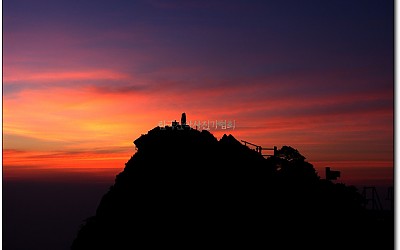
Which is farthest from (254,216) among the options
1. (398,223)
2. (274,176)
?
(398,223)

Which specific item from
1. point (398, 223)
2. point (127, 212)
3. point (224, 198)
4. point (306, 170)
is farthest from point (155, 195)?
point (398, 223)

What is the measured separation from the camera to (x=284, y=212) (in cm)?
2855

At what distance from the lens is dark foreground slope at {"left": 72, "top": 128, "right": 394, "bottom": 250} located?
87.8 ft

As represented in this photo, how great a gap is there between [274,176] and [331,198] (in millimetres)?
3882

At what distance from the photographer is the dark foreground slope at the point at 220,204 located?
26766mm

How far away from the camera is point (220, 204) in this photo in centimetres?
2788

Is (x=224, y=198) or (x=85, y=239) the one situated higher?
(x=224, y=198)

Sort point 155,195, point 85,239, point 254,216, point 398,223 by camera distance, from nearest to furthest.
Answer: point 398,223 → point 254,216 → point 155,195 → point 85,239

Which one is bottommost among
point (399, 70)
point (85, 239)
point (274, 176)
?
point (85, 239)

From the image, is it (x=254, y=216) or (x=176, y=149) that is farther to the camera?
(x=176, y=149)

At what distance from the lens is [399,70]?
12648 millimetres

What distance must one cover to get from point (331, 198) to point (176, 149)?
10.2 metres

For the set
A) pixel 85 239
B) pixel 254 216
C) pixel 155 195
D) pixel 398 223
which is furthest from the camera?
pixel 85 239

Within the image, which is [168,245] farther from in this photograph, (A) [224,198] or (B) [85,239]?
(B) [85,239]
